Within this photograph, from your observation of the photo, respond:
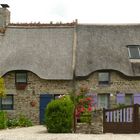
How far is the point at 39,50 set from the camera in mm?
35906

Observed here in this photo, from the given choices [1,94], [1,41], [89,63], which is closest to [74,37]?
[89,63]

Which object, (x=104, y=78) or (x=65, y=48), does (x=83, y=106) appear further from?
(x=65, y=48)

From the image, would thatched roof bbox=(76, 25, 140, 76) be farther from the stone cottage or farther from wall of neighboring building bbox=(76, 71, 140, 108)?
wall of neighboring building bbox=(76, 71, 140, 108)

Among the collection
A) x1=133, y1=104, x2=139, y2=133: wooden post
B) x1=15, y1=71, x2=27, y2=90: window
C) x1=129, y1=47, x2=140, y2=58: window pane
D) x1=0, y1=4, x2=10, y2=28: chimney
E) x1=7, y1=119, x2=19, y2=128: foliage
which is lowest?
x1=7, y1=119, x2=19, y2=128: foliage

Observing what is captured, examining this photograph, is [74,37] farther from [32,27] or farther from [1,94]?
[1,94]

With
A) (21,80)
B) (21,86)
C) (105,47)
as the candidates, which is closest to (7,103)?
(21,86)

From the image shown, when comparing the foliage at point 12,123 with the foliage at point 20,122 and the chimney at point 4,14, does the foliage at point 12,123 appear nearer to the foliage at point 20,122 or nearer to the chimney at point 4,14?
the foliage at point 20,122

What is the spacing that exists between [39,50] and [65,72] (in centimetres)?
313

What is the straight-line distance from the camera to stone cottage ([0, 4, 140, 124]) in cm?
3394

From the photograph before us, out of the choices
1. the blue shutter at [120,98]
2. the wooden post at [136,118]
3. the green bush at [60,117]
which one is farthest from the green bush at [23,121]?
the wooden post at [136,118]

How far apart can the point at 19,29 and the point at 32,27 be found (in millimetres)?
1029

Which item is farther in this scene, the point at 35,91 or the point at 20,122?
the point at 35,91

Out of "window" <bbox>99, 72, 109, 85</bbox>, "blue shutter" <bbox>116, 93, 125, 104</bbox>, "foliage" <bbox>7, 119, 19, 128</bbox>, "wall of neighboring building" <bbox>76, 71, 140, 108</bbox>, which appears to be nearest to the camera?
"foliage" <bbox>7, 119, 19, 128</bbox>

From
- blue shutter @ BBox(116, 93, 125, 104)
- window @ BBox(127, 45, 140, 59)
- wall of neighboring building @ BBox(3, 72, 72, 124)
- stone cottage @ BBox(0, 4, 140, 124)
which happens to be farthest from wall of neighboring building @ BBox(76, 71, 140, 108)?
window @ BBox(127, 45, 140, 59)
